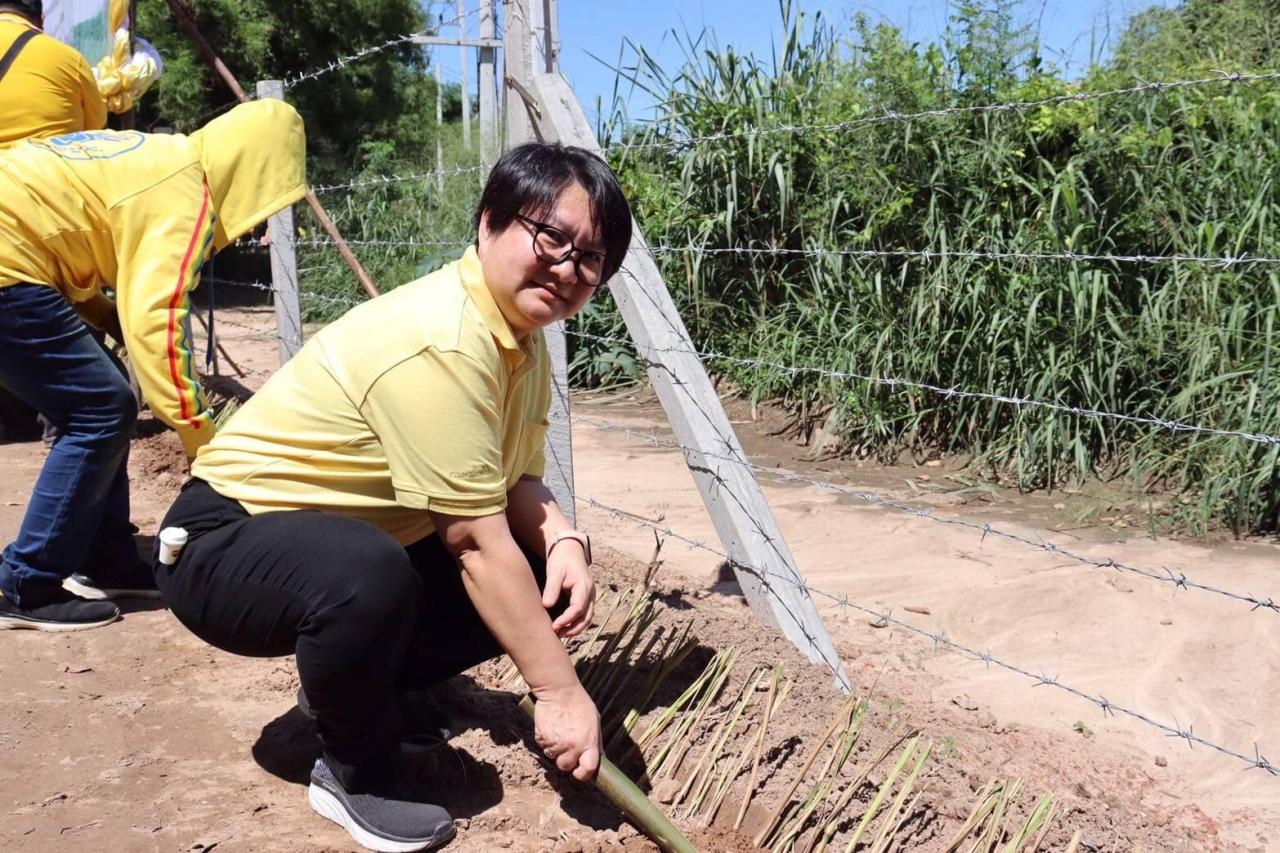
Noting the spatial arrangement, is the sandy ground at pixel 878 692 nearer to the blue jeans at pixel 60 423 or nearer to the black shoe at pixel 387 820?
the black shoe at pixel 387 820

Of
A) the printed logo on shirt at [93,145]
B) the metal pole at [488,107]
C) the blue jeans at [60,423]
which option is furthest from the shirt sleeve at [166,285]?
the metal pole at [488,107]

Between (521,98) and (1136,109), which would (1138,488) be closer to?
(1136,109)

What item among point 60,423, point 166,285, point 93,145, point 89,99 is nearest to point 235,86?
point 89,99

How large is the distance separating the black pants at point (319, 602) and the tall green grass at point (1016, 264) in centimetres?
306

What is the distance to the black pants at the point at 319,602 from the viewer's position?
79.3 inches

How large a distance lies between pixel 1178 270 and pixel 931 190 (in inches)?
51.0

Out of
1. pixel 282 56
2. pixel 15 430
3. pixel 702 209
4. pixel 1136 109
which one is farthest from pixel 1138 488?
pixel 282 56

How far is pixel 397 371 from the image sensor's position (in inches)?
76.2

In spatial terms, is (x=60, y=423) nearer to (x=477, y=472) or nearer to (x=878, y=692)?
(x=477, y=472)

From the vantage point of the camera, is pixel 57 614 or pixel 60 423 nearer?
pixel 60 423

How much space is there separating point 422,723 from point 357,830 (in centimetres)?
38

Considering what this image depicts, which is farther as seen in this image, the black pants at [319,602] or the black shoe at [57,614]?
the black shoe at [57,614]

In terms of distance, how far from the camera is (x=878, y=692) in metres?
3.08

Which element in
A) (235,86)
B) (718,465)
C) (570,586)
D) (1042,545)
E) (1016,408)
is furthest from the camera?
(1016,408)
